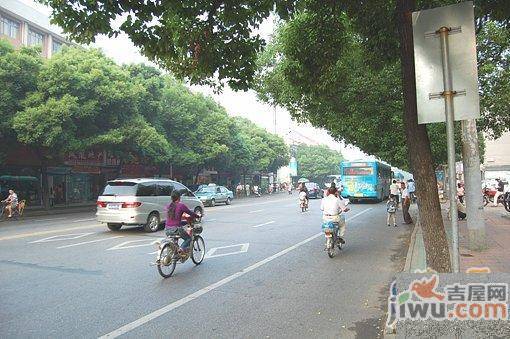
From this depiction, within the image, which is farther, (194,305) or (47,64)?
(47,64)

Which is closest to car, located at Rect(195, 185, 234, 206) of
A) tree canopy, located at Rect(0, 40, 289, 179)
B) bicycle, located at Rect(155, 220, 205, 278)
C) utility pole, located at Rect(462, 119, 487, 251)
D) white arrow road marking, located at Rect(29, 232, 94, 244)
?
tree canopy, located at Rect(0, 40, 289, 179)

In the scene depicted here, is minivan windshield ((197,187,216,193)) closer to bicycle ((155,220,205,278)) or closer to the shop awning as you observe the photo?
the shop awning

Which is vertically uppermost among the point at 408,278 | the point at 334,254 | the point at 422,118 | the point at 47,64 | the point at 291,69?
the point at 47,64

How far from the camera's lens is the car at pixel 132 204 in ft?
45.8

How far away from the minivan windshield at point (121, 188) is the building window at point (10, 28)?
24.5 metres

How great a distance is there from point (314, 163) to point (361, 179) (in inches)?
2208

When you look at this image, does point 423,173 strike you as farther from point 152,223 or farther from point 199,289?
point 152,223

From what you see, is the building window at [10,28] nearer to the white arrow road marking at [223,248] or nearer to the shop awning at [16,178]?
the shop awning at [16,178]

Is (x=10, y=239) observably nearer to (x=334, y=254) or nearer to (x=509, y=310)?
(x=334, y=254)

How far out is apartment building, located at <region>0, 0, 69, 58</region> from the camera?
31.8 meters

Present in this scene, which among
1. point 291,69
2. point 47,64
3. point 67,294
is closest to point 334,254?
point 291,69

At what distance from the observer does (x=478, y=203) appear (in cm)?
1029

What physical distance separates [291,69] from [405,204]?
10.6m

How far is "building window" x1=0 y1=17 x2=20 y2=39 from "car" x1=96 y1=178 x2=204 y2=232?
24755mm
